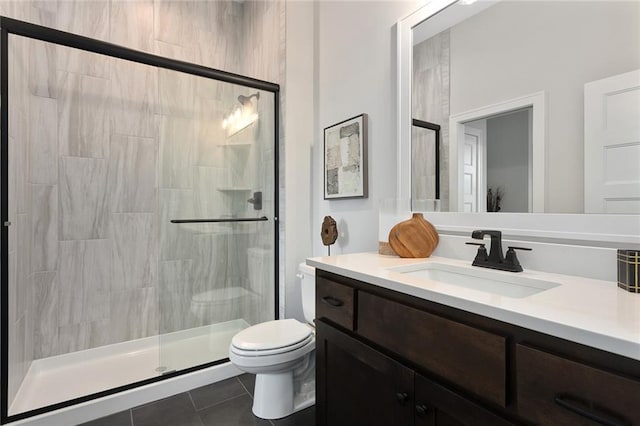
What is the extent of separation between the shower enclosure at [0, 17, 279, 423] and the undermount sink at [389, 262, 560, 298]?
1293 mm

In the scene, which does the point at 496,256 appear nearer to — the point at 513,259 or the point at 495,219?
the point at 513,259

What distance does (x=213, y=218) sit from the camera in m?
2.23

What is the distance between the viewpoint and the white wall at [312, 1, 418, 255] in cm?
175

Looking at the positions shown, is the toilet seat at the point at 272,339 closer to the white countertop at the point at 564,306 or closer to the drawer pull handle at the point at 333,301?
the drawer pull handle at the point at 333,301

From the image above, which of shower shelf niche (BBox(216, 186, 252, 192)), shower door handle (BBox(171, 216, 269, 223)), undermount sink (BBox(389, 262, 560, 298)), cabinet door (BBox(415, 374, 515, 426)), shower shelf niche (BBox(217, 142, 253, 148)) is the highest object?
shower shelf niche (BBox(217, 142, 253, 148))

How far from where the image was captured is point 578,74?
3.46ft

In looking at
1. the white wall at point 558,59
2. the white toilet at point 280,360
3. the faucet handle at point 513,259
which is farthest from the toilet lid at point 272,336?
the white wall at point 558,59

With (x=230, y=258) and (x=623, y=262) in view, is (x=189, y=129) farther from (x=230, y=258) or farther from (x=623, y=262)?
(x=623, y=262)

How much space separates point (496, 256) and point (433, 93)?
82cm

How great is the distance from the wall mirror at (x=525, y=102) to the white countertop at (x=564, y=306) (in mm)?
296

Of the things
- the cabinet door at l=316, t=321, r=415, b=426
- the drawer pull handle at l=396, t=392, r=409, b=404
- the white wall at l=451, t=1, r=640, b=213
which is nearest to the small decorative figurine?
the cabinet door at l=316, t=321, r=415, b=426

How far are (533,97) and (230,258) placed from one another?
2007 millimetres

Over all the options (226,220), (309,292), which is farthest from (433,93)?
(226,220)

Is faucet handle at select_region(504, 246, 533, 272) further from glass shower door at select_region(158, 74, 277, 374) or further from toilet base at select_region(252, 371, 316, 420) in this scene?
glass shower door at select_region(158, 74, 277, 374)
